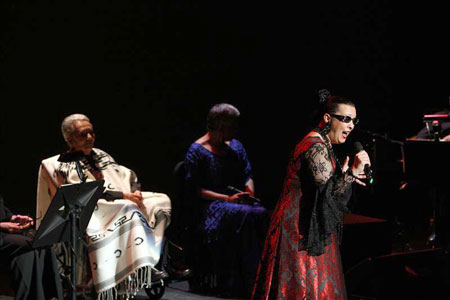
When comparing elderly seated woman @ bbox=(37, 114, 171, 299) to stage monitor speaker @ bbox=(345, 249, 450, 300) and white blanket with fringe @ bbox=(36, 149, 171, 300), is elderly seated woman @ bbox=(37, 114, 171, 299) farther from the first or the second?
stage monitor speaker @ bbox=(345, 249, 450, 300)

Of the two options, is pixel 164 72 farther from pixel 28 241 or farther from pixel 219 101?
pixel 28 241

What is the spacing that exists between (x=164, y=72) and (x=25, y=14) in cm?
135

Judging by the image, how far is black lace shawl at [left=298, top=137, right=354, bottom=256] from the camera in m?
3.28

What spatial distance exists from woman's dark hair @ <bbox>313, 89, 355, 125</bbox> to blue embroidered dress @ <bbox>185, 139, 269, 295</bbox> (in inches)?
64.7

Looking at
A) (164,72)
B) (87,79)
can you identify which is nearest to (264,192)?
(164,72)

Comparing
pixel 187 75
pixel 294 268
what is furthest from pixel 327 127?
pixel 187 75

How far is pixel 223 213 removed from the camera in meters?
5.08

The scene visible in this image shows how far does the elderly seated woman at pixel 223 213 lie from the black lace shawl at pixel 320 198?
5.49 feet

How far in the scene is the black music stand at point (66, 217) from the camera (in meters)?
3.75

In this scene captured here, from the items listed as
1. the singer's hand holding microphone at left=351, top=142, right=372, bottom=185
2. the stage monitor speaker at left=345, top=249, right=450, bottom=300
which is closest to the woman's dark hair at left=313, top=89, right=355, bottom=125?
the singer's hand holding microphone at left=351, top=142, right=372, bottom=185

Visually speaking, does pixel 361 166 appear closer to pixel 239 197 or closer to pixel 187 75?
pixel 239 197

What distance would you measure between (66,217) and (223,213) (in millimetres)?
1548

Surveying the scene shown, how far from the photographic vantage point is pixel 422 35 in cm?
696

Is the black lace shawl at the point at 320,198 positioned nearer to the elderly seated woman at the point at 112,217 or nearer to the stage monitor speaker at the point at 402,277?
the stage monitor speaker at the point at 402,277
